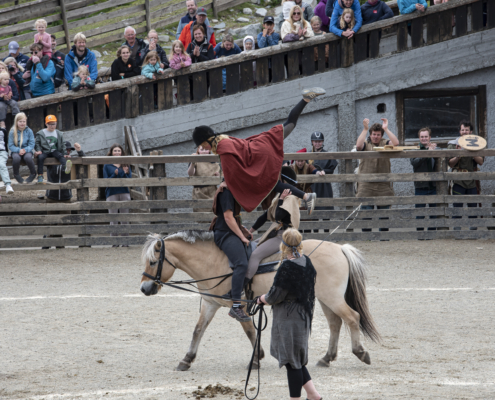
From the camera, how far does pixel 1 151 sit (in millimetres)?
11820

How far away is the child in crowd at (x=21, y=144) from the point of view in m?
11.9

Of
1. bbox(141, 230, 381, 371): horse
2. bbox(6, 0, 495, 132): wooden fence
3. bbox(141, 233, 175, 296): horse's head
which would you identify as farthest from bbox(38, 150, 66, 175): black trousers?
bbox(141, 233, 175, 296): horse's head

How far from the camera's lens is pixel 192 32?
1439cm

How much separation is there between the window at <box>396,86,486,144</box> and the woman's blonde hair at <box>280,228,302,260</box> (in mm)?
10858

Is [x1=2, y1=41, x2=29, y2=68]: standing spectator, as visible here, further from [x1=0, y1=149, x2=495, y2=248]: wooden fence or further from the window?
the window

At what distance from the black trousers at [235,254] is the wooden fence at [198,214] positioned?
548 centimetres

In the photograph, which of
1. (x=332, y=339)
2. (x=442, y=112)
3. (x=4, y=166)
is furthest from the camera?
(x=442, y=112)

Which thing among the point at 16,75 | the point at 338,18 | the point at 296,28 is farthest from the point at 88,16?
the point at 338,18

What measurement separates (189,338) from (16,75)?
340 inches

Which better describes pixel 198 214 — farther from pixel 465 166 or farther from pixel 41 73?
pixel 465 166

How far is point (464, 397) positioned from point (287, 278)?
186cm

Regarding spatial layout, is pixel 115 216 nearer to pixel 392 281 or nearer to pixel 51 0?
pixel 392 281

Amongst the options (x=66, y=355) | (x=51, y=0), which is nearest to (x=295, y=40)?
(x=51, y=0)

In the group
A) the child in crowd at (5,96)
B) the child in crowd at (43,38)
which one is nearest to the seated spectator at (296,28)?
the child in crowd at (43,38)
